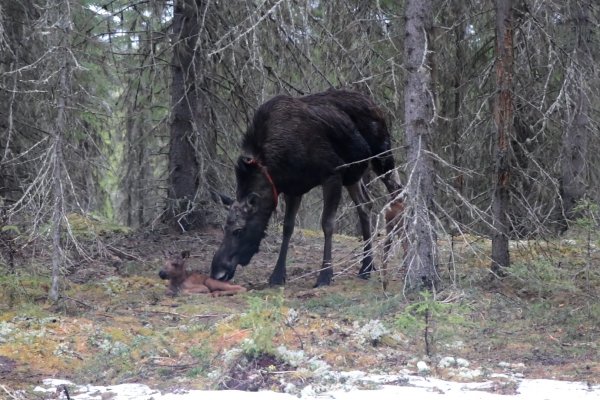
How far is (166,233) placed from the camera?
1302cm

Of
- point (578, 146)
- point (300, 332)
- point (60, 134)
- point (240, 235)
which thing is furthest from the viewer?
point (578, 146)

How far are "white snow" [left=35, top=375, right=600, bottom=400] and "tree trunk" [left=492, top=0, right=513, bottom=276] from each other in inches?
126

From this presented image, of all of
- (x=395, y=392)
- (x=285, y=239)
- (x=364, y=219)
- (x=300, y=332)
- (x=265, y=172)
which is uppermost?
(x=265, y=172)

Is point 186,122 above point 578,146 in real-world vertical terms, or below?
above

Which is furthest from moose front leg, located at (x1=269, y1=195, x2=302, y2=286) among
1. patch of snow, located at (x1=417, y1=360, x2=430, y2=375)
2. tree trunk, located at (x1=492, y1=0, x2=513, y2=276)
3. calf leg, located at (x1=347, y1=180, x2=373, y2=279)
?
patch of snow, located at (x1=417, y1=360, x2=430, y2=375)

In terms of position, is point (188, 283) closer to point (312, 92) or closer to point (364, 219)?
point (364, 219)

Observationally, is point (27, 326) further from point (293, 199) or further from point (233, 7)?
point (233, 7)

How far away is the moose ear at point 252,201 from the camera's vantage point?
410 inches

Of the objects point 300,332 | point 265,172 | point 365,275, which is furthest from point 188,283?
point 300,332

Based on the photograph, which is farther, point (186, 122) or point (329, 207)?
point (186, 122)

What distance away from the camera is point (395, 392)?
560 cm

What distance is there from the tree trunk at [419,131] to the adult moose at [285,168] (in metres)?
1.81

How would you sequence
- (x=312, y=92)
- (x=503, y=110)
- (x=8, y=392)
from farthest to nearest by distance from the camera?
(x=312, y=92) → (x=503, y=110) → (x=8, y=392)

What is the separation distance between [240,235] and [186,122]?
11.0 feet
